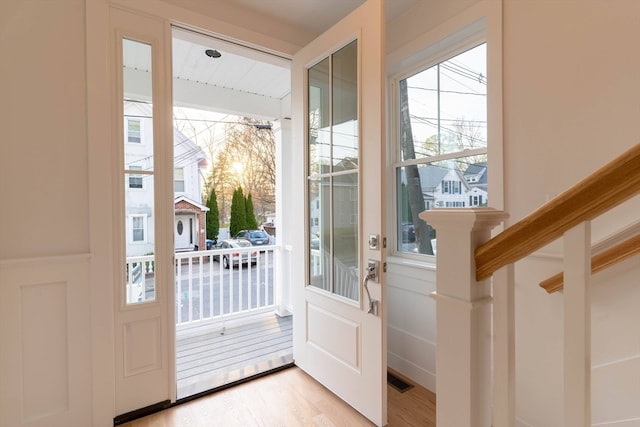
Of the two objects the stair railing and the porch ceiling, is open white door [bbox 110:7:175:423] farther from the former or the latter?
the stair railing

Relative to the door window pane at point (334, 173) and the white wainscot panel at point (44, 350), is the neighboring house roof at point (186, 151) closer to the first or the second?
the door window pane at point (334, 173)

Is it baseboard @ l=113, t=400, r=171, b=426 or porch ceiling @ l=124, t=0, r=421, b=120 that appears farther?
porch ceiling @ l=124, t=0, r=421, b=120

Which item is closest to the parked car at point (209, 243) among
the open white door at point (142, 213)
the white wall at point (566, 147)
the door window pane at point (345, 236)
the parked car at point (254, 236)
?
the parked car at point (254, 236)

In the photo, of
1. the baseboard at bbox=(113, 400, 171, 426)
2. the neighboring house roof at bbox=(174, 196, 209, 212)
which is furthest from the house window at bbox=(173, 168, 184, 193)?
the baseboard at bbox=(113, 400, 171, 426)

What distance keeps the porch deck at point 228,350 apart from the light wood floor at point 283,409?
0.15 meters

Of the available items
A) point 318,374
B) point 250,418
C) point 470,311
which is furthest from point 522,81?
point 250,418

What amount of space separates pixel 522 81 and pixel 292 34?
5.40 ft

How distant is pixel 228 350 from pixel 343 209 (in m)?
1.78

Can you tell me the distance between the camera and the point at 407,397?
2057 mm

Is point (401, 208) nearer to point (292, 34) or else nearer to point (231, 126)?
point (292, 34)

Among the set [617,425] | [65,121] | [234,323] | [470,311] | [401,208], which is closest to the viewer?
[470,311]

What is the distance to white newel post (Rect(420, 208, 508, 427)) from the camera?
0.68 m

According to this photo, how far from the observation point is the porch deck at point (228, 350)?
230 cm

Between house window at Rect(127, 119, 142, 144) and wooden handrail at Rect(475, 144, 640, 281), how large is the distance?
1989 mm
